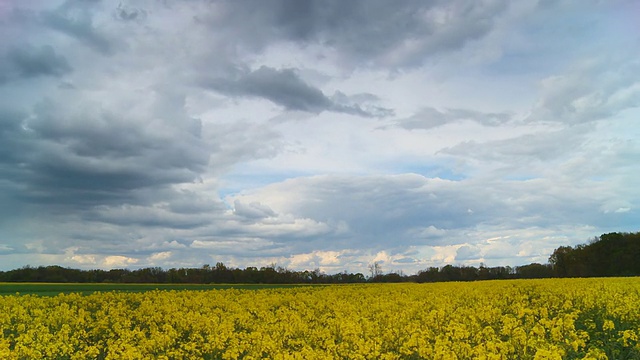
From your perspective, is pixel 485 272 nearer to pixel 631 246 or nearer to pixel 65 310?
pixel 631 246

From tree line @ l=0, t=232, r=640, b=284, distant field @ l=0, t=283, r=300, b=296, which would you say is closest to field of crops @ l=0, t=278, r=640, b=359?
distant field @ l=0, t=283, r=300, b=296

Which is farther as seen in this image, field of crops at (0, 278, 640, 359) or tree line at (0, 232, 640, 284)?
tree line at (0, 232, 640, 284)

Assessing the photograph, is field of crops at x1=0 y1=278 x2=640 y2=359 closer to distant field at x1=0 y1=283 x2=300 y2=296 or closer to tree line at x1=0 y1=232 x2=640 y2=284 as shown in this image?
distant field at x1=0 y1=283 x2=300 y2=296

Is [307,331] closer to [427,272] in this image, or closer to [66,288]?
[66,288]

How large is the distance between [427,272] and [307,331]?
101153 mm

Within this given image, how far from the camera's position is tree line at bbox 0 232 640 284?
96250 millimetres

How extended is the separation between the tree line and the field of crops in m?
75.8

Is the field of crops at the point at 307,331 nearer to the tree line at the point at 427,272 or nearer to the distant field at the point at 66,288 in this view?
the distant field at the point at 66,288

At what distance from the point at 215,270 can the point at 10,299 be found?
267 ft

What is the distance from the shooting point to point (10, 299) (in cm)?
2409

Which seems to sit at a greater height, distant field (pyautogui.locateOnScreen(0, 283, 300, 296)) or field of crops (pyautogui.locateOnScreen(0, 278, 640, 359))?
distant field (pyautogui.locateOnScreen(0, 283, 300, 296))

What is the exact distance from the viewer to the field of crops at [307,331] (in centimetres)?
1274

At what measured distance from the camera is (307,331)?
1673 centimetres

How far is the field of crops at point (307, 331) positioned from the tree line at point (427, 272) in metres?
75.8
